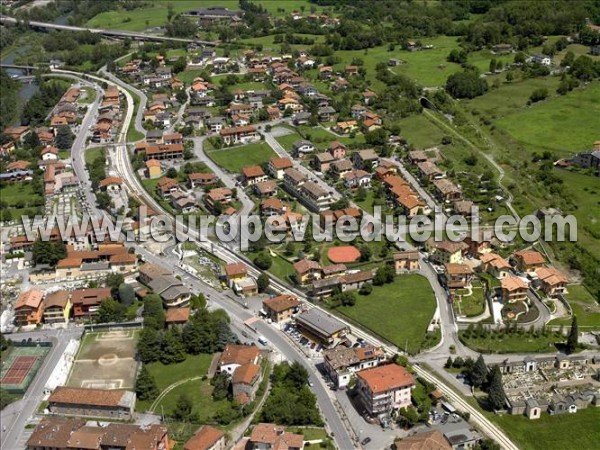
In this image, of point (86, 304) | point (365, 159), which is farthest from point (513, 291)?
point (86, 304)

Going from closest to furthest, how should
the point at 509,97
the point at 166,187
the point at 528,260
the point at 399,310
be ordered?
the point at 399,310, the point at 528,260, the point at 166,187, the point at 509,97

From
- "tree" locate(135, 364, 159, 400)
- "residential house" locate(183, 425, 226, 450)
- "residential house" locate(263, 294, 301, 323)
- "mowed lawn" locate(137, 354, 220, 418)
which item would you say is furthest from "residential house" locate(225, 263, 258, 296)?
"residential house" locate(183, 425, 226, 450)

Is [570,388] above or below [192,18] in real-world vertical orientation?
below

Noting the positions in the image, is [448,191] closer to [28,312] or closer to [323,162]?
[323,162]

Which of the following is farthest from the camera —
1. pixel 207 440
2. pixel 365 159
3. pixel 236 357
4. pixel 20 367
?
pixel 365 159

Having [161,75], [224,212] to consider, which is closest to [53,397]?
[224,212]

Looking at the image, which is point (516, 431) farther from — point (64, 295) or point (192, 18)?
point (192, 18)

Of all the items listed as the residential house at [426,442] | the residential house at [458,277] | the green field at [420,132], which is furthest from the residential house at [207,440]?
the green field at [420,132]
